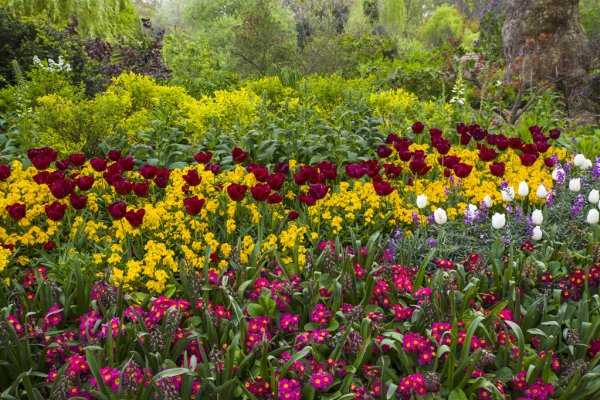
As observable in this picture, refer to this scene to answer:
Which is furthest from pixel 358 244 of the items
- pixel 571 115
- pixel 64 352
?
pixel 571 115

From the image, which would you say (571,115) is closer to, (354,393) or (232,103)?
(232,103)

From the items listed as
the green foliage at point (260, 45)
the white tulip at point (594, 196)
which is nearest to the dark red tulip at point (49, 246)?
the white tulip at point (594, 196)

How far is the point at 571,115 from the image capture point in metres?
8.16

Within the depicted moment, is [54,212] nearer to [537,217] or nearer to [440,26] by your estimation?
[537,217]

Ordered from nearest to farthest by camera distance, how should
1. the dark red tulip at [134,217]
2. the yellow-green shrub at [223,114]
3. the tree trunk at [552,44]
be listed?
the dark red tulip at [134,217] → the yellow-green shrub at [223,114] → the tree trunk at [552,44]

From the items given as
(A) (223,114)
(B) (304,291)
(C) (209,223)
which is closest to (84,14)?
(A) (223,114)

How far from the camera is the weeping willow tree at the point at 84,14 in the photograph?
9.70 meters

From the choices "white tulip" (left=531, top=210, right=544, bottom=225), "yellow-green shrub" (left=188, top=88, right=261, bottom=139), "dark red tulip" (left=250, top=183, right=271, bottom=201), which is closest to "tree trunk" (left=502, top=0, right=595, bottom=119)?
"yellow-green shrub" (left=188, top=88, right=261, bottom=139)

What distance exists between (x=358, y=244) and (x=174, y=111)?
10.2ft

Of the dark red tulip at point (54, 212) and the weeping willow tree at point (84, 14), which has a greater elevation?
the weeping willow tree at point (84, 14)

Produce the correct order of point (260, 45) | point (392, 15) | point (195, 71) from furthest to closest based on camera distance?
1. point (392, 15)
2. point (260, 45)
3. point (195, 71)

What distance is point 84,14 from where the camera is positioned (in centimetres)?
1049

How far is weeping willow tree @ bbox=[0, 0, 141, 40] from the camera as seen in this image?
9.70 meters

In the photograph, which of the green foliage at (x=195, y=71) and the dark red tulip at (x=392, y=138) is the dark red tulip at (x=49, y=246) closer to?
the dark red tulip at (x=392, y=138)
